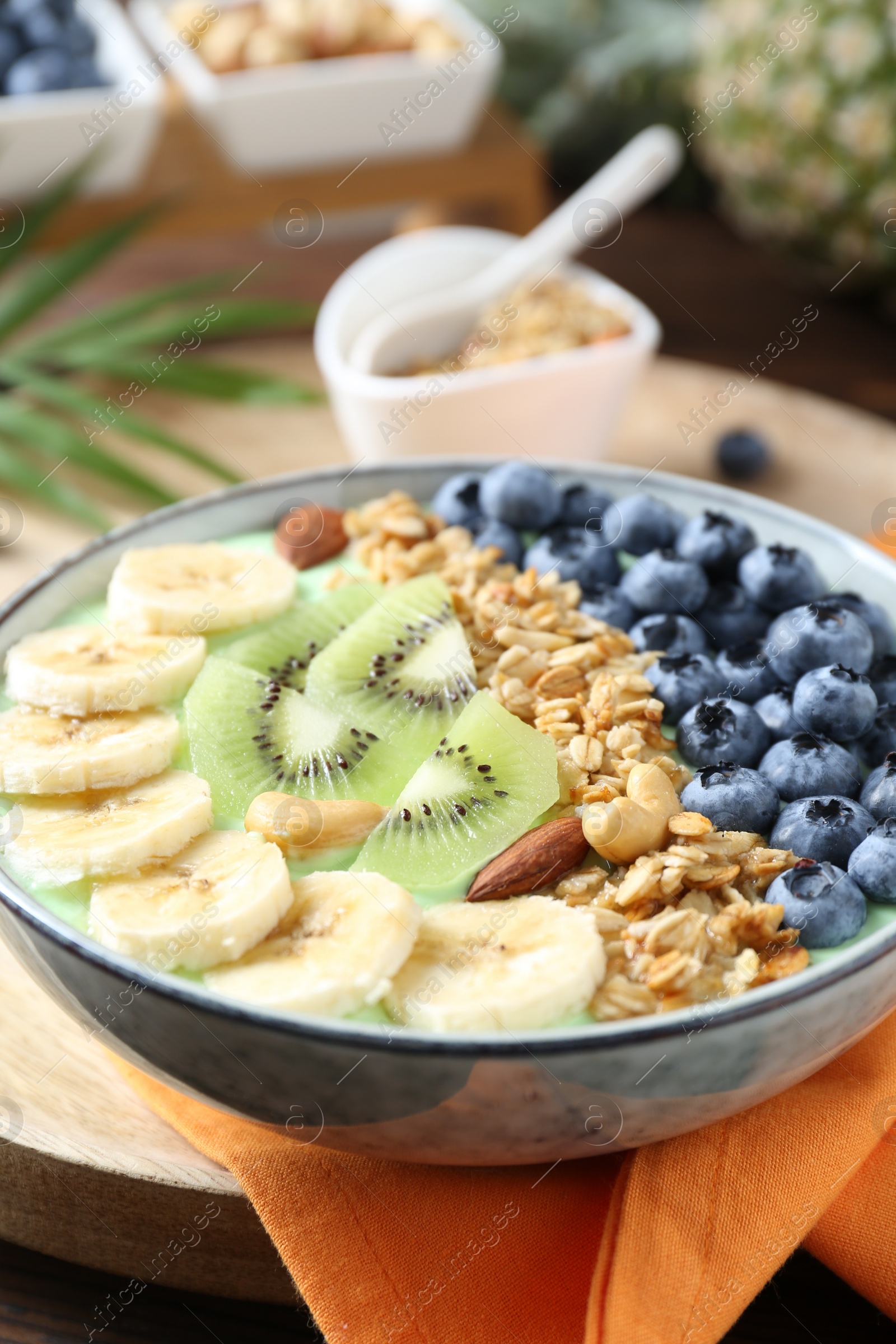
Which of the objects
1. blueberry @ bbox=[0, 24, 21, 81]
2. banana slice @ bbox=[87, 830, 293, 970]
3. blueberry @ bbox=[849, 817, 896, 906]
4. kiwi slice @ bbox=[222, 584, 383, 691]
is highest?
blueberry @ bbox=[0, 24, 21, 81]

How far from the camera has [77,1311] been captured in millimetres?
1159

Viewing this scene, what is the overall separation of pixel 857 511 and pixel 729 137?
4.51ft

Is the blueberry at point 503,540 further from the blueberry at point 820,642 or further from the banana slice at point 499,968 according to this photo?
the banana slice at point 499,968

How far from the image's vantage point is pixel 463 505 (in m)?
1.67

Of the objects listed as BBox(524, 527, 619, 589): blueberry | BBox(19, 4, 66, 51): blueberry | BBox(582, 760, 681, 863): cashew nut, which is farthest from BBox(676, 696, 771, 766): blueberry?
BBox(19, 4, 66, 51): blueberry

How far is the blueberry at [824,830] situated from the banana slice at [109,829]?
544 mm

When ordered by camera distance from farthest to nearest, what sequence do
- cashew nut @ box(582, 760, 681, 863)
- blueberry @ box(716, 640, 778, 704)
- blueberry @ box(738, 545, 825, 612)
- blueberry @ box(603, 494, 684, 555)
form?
blueberry @ box(603, 494, 684, 555)
blueberry @ box(738, 545, 825, 612)
blueberry @ box(716, 640, 778, 704)
cashew nut @ box(582, 760, 681, 863)

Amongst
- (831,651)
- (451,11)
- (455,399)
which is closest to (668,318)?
(451,11)

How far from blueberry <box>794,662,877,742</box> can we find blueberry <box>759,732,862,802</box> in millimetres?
37

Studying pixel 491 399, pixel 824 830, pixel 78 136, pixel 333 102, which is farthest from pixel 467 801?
pixel 333 102

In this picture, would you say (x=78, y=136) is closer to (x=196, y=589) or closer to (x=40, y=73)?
(x=40, y=73)

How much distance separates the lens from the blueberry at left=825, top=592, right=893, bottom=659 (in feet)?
4.78

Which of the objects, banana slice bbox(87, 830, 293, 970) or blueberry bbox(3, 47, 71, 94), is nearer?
banana slice bbox(87, 830, 293, 970)

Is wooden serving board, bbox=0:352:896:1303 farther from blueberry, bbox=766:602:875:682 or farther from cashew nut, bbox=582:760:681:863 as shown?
blueberry, bbox=766:602:875:682
